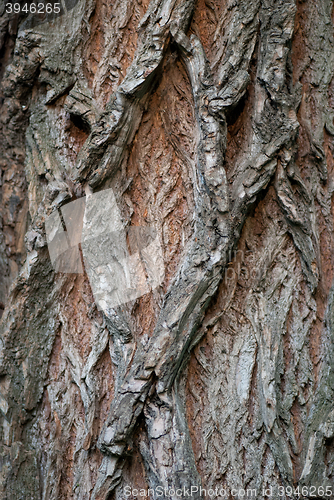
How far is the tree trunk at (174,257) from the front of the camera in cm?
121

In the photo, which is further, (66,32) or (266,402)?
(66,32)

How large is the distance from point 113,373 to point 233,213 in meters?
0.66

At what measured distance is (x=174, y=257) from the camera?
1.37 m

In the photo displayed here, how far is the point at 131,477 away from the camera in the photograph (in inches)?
47.3

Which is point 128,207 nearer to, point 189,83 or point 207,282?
point 207,282

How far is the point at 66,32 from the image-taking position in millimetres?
1532

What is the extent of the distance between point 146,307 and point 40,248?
0.44m

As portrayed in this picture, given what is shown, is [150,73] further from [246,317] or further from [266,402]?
[266,402]

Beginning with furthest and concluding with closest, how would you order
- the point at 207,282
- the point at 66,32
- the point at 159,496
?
the point at 66,32
the point at 207,282
the point at 159,496

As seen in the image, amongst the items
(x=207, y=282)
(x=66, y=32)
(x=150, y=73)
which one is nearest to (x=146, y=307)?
(x=207, y=282)

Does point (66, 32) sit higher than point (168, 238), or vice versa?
point (66, 32)

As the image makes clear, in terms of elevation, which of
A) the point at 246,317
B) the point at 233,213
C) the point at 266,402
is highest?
the point at 233,213

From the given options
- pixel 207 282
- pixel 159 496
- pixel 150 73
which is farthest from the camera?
pixel 150 73

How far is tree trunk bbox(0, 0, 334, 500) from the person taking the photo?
121cm
